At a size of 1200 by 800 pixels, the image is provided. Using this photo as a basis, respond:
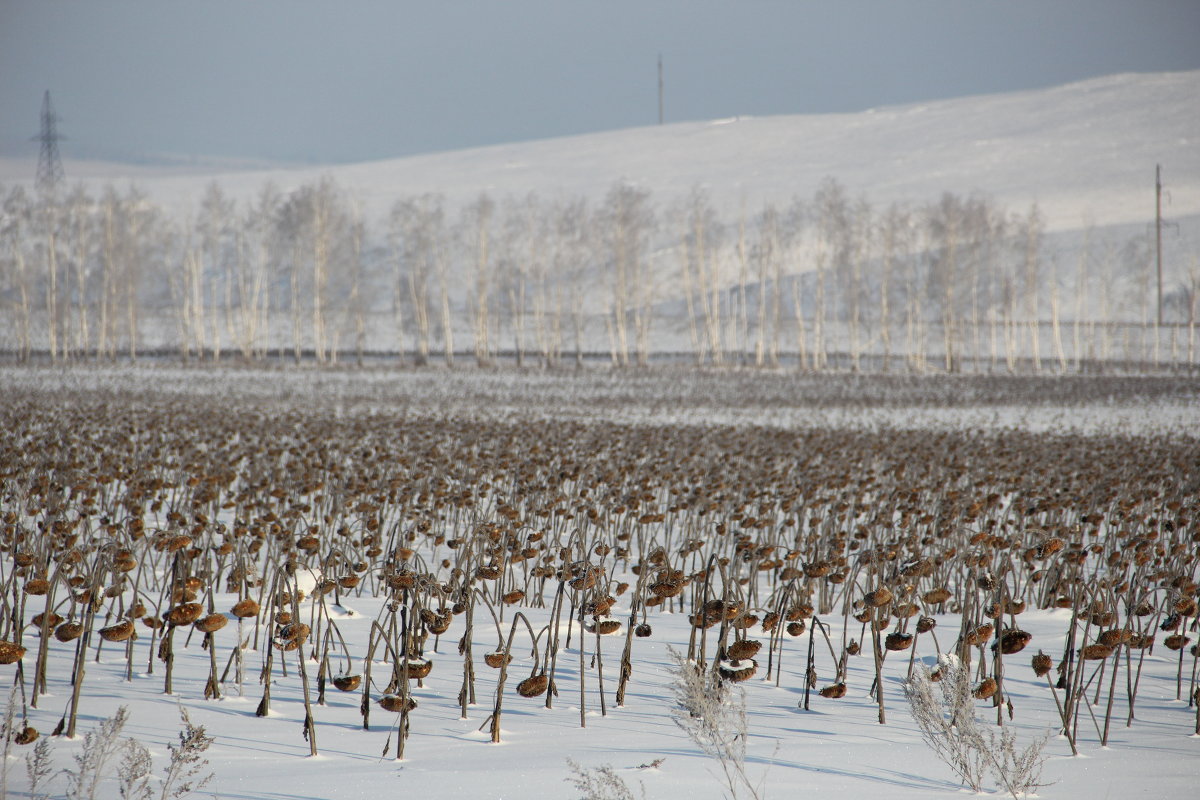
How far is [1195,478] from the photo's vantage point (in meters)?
10.2

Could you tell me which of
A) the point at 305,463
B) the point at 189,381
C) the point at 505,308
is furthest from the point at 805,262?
the point at 305,463

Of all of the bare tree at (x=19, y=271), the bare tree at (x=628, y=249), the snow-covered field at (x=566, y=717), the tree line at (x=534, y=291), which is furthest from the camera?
the bare tree at (x=628, y=249)

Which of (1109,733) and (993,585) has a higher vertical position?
(993,585)

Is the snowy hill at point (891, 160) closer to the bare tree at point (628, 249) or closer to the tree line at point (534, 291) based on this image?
the tree line at point (534, 291)

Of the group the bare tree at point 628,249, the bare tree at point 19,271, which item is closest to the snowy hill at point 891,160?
the bare tree at point 19,271

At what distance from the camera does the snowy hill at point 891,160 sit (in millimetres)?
87000

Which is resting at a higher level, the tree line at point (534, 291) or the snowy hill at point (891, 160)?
the snowy hill at point (891, 160)

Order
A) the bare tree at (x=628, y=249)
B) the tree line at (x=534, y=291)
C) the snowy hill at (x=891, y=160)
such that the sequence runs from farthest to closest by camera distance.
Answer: the snowy hill at (x=891, y=160), the bare tree at (x=628, y=249), the tree line at (x=534, y=291)

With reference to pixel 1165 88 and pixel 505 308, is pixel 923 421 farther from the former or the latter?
pixel 1165 88

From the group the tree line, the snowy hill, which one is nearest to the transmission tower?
the tree line

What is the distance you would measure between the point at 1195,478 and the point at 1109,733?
7.98m

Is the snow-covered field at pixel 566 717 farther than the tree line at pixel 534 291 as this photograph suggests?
No

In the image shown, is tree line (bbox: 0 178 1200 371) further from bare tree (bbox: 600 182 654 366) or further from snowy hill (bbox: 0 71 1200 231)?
snowy hill (bbox: 0 71 1200 231)

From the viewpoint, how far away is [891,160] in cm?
10156
